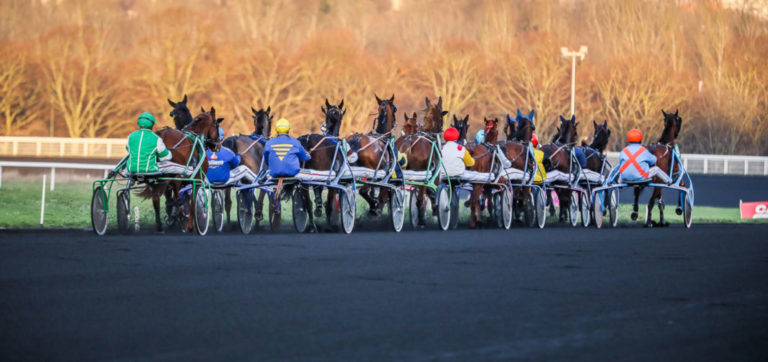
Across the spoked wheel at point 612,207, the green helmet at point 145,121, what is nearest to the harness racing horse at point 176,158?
the green helmet at point 145,121

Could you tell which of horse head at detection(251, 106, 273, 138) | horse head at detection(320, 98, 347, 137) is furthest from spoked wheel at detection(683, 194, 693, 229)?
horse head at detection(251, 106, 273, 138)

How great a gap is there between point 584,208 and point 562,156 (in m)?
1.18

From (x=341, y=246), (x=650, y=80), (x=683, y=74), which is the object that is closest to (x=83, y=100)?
(x=650, y=80)

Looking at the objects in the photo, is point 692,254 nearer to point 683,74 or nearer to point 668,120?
point 668,120

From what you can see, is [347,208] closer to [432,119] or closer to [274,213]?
[274,213]

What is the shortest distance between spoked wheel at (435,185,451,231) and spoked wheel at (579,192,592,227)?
14.9 feet

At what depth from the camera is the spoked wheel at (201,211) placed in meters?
18.0

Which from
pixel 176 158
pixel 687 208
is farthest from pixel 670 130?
pixel 176 158

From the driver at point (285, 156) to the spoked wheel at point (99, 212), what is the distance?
2.67m

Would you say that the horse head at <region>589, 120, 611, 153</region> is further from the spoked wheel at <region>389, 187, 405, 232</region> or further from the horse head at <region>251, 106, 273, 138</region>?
the horse head at <region>251, 106, 273, 138</region>

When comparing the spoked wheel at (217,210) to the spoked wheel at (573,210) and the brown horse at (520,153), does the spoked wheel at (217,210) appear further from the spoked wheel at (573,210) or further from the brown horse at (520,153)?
the spoked wheel at (573,210)

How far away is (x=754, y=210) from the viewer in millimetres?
31781

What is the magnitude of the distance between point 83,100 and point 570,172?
2256 inches

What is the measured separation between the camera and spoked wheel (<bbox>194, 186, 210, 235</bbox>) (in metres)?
18.0
